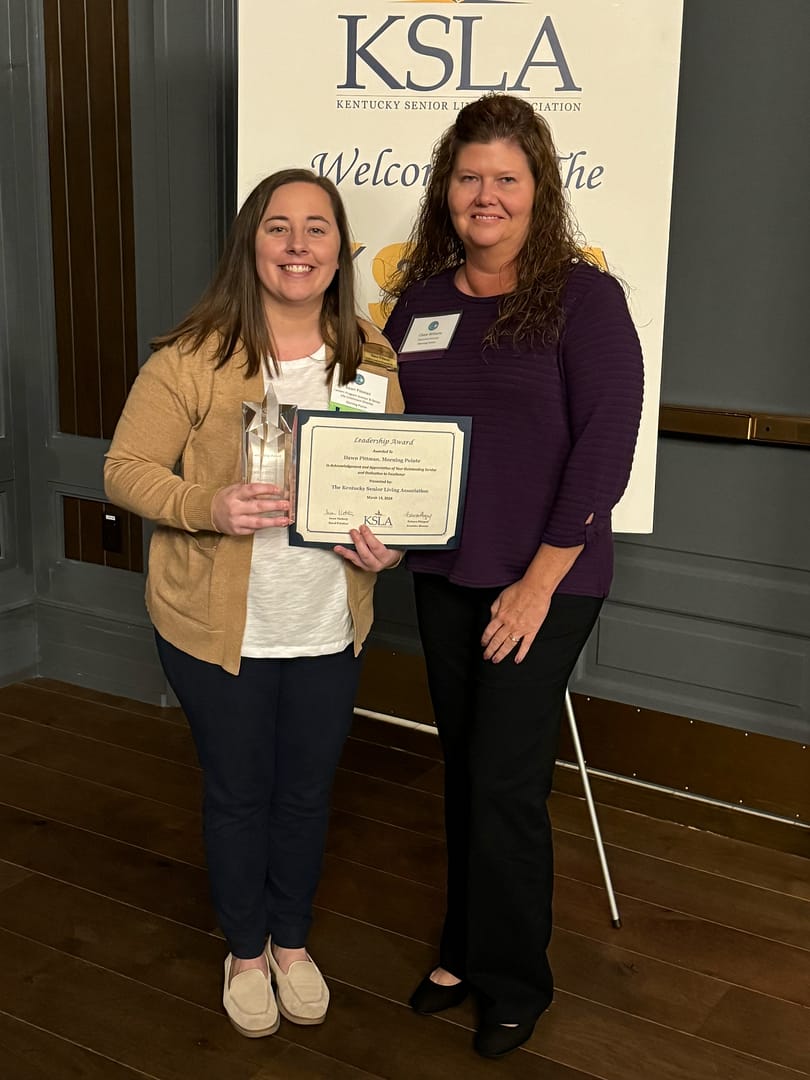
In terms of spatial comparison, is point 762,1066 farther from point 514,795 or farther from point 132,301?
point 132,301

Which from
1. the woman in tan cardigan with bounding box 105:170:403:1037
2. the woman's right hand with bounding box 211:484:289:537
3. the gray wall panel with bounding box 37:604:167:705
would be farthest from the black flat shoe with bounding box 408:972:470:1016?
the gray wall panel with bounding box 37:604:167:705

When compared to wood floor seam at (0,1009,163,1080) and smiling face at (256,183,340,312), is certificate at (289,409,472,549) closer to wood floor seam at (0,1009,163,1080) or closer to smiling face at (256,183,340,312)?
smiling face at (256,183,340,312)

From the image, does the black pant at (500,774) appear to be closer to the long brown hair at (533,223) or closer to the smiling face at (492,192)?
the long brown hair at (533,223)

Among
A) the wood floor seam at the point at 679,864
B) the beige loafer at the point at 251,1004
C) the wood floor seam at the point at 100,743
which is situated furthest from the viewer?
the wood floor seam at the point at 100,743

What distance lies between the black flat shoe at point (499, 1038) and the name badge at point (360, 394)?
1.11 metres

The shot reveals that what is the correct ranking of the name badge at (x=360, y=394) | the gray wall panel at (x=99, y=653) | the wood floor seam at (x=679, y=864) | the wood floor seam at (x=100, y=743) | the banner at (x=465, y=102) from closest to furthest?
1. the name badge at (x=360, y=394)
2. the banner at (x=465, y=102)
3. the wood floor seam at (x=679, y=864)
4. the wood floor seam at (x=100, y=743)
5. the gray wall panel at (x=99, y=653)

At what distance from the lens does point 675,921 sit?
2496 millimetres

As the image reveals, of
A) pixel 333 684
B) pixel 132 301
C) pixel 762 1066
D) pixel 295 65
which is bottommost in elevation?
pixel 762 1066

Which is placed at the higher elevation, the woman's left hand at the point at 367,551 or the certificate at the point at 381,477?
the certificate at the point at 381,477

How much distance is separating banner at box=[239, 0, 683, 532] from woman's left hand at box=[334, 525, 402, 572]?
0.78 meters

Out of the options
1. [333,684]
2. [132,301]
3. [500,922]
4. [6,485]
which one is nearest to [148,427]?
[333,684]

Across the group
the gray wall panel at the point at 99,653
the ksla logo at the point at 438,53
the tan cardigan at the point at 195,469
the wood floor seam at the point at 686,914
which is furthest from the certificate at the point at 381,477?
the gray wall panel at the point at 99,653

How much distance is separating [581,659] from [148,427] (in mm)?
1647

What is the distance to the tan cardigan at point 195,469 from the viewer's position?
1.83 m
